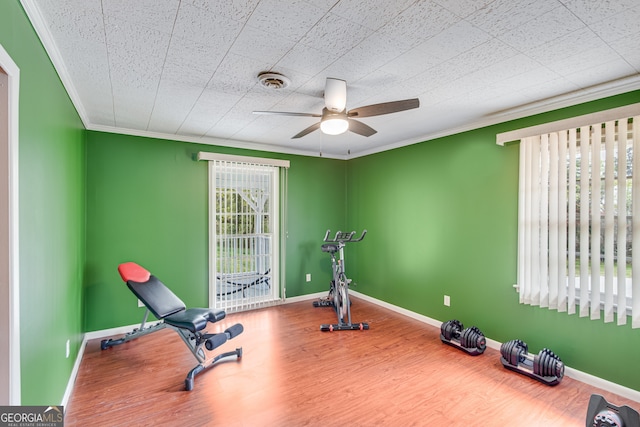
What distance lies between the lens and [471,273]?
3.54 meters

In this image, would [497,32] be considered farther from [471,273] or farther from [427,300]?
[427,300]

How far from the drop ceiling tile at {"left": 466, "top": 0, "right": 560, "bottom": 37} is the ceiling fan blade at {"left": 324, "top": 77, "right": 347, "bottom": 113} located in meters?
0.90

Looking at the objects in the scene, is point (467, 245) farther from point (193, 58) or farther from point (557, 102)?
point (193, 58)

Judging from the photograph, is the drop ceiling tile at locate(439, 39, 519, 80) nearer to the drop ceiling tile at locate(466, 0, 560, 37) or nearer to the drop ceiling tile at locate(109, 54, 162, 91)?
the drop ceiling tile at locate(466, 0, 560, 37)

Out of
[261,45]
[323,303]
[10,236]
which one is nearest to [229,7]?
[261,45]

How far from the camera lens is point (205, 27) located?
1662 mm

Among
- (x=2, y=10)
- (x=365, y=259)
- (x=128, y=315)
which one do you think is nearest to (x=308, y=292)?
(x=365, y=259)

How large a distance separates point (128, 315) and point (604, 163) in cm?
511

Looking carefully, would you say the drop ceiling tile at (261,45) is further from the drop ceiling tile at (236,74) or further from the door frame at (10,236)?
the door frame at (10,236)

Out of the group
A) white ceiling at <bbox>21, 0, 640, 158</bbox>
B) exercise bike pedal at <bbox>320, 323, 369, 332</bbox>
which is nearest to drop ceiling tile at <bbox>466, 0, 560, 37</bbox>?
white ceiling at <bbox>21, 0, 640, 158</bbox>

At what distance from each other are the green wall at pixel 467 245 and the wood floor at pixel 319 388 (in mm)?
361

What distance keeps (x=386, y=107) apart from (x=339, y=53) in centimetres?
51

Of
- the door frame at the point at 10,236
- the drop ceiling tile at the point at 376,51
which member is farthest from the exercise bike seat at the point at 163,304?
the drop ceiling tile at the point at 376,51

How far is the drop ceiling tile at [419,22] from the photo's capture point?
1.51 m
